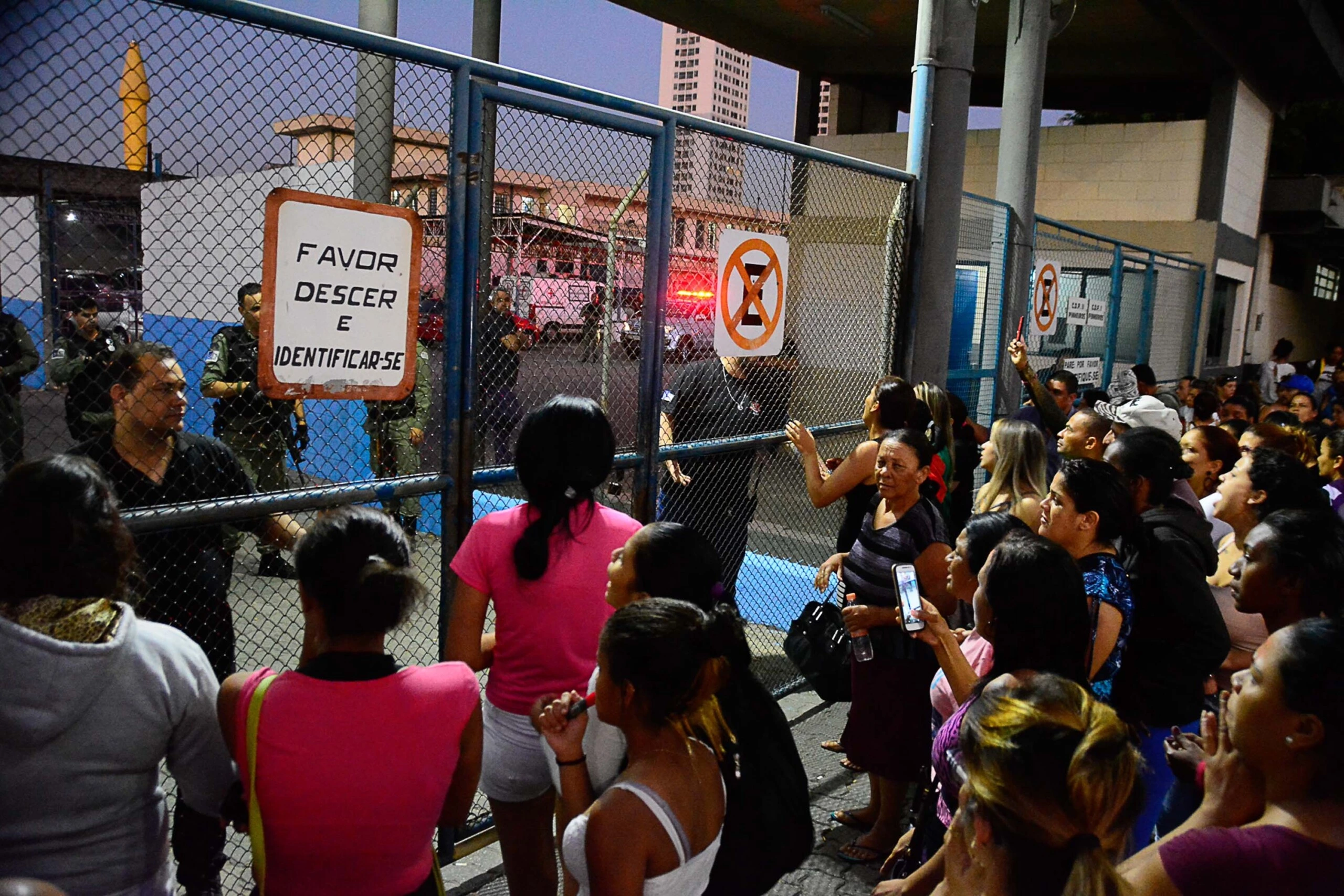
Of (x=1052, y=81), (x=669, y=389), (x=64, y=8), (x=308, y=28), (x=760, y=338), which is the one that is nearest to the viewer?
(x=64, y=8)

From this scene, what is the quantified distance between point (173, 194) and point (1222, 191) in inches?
627

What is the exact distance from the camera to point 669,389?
541 centimetres

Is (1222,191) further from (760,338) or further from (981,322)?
(760,338)

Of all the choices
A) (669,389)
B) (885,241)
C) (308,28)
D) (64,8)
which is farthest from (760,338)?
(64,8)

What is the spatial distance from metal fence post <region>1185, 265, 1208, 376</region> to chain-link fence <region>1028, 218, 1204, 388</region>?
16mm

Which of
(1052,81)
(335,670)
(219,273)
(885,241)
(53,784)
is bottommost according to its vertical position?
(53,784)

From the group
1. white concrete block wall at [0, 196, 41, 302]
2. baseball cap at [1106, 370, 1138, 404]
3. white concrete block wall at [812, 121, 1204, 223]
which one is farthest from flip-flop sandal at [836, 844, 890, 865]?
white concrete block wall at [812, 121, 1204, 223]

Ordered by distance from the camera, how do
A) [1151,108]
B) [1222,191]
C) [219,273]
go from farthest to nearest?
1. [1151,108]
2. [1222,191]
3. [219,273]

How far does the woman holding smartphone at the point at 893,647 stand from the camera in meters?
3.80

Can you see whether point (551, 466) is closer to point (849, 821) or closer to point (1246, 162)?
point (849, 821)

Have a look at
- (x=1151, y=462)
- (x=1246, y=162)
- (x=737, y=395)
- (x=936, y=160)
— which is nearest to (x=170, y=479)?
(x=737, y=395)

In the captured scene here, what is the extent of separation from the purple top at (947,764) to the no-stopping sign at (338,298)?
1.89 metres

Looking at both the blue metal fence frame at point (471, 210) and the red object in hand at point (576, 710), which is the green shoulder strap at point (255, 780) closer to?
the red object in hand at point (576, 710)

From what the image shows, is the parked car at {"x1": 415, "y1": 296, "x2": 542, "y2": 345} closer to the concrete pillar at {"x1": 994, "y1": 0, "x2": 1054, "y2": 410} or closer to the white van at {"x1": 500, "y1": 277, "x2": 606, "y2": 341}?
the white van at {"x1": 500, "y1": 277, "x2": 606, "y2": 341}
